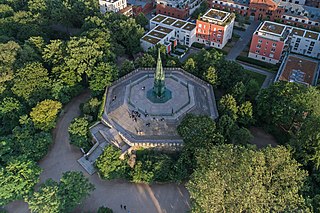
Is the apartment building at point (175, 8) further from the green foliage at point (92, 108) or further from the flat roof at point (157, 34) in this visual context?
the green foliage at point (92, 108)

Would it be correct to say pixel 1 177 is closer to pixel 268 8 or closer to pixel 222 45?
pixel 222 45

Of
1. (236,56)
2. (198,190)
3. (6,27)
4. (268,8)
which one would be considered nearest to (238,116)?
(198,190)

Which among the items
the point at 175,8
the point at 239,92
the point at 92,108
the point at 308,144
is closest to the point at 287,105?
the point at 308,144

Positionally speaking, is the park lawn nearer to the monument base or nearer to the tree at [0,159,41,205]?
the monument base

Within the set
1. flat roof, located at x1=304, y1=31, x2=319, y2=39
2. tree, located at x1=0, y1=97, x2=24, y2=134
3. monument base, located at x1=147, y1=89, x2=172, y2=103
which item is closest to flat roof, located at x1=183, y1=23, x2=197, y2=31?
monument base, located at x1=147, y1=89, x2=172, y2=103

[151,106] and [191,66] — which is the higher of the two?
[191,66]

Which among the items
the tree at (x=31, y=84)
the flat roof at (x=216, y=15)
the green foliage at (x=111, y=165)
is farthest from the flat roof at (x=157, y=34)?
the green foliage at (x=111, y=165)

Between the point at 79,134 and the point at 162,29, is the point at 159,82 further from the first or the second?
the point at 162,29
